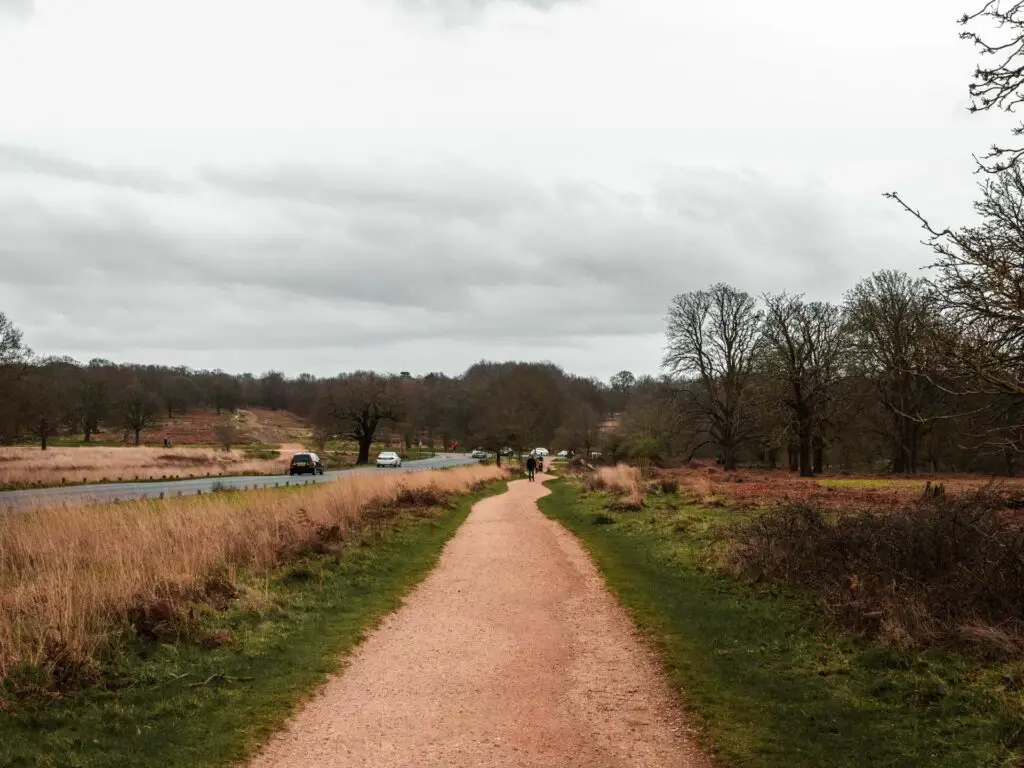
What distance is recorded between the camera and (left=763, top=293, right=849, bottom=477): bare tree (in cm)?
4378

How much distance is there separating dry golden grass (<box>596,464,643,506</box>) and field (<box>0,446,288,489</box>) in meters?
23.5

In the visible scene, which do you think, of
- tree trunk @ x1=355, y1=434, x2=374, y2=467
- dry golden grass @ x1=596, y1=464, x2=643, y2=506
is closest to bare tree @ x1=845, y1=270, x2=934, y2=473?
dry golden grass @ x1=596, y1=464, x2=643, y2=506

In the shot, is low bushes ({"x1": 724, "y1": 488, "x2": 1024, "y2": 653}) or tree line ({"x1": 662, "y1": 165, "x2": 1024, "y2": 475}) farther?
tree line ({"x1": 662, "y1": 165, "x2": 1024, "y2": 475})

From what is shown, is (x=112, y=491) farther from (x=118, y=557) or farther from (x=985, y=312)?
(x=985, y=312)

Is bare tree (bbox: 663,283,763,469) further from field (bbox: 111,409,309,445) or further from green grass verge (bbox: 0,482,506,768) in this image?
field (bbox: 111,409,309,445)

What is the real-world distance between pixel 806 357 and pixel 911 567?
Result: 127ft

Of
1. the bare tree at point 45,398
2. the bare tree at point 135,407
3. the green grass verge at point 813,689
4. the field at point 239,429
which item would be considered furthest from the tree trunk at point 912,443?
the field at point 239,429

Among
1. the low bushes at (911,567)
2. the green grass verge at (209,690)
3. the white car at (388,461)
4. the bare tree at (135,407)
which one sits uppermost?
the bare tree at (135,407)

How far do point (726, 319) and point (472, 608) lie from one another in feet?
150

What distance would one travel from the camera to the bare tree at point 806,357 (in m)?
43.8

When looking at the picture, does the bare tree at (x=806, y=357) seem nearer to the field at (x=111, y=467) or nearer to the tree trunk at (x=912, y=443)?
the tree trunk at (x=912, y=443)

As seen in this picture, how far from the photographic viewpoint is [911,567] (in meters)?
8.88

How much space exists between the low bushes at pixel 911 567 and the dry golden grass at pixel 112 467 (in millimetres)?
31647

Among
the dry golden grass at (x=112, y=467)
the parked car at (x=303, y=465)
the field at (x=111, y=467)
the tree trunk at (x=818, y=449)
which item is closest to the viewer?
the field at (x=111, y=467)
